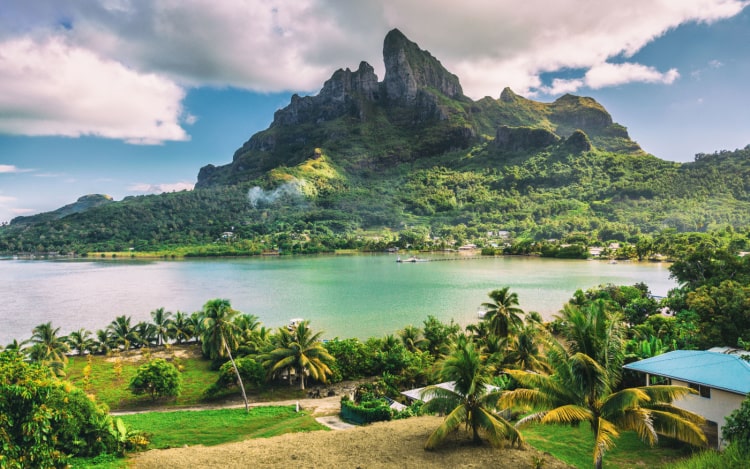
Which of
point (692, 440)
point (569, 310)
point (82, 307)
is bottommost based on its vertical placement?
point (82, 307)

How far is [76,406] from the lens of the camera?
13961mm

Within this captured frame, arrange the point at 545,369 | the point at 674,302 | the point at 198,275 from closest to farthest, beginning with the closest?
the point at 545,369, the point at 674,302, the point at 198,275

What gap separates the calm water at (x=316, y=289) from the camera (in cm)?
5238

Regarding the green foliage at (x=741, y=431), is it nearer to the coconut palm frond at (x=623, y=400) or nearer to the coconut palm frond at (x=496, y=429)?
Answer: the coconut palm frond at (x=623, y=400)

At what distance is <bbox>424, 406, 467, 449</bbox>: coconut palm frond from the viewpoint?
43.8ft

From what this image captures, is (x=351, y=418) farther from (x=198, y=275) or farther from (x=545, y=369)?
(x=198, y=275)

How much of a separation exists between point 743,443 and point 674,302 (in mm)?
33323

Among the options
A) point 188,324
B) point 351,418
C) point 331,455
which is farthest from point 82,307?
point 331,455

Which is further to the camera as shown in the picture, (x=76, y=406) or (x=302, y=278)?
(x=302, y=278)

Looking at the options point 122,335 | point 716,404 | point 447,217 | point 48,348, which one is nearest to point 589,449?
point 716,404

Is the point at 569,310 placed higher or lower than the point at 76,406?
higher

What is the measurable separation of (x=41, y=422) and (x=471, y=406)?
479 inches

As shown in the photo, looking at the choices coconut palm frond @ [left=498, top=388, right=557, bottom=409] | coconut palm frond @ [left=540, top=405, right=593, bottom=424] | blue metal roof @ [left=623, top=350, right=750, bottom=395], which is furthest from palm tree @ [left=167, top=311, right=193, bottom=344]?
coconut palm frond @ [left=540, top=405, right=593, bottom=424]

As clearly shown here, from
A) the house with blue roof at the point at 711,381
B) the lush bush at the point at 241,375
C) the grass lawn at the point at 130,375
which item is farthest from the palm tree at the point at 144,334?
the house with blue roof at the point at 711,381
